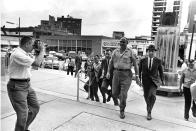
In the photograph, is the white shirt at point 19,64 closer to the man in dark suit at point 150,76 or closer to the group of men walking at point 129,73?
the group of men walking at point 129,73

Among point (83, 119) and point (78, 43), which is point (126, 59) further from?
point (78, 43)

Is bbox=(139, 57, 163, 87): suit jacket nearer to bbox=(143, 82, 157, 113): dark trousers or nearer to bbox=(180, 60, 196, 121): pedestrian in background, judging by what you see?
bbox=(143, 82, 157, 113): dark trousers

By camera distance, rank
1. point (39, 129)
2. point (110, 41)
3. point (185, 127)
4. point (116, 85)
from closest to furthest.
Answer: point (39, 129)
point (185, 127)
point (116, 85)
point (110, 41)

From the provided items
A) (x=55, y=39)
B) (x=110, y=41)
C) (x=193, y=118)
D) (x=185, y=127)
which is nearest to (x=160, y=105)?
(x=193, y=118)

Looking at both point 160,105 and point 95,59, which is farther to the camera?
point 160,105

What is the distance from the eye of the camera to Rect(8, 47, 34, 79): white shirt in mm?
2695

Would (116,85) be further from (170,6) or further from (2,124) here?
(170,6)

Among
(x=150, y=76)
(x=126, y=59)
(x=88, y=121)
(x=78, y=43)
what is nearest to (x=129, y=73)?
(x=126, y=59)

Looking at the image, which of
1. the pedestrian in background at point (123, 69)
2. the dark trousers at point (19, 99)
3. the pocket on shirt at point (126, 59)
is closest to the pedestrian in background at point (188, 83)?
the pedestrian in background at point (123, 69)

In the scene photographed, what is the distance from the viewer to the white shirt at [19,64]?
2.70 m

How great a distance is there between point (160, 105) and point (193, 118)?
4.55ft

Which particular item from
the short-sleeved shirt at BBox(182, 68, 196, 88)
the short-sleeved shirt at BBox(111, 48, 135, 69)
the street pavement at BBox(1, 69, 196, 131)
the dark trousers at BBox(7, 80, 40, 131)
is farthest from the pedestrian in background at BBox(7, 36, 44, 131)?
the short-sleeved shirt at BBox(182, 68, 196, 88)

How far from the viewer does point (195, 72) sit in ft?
17.0

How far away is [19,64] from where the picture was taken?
2734mm
